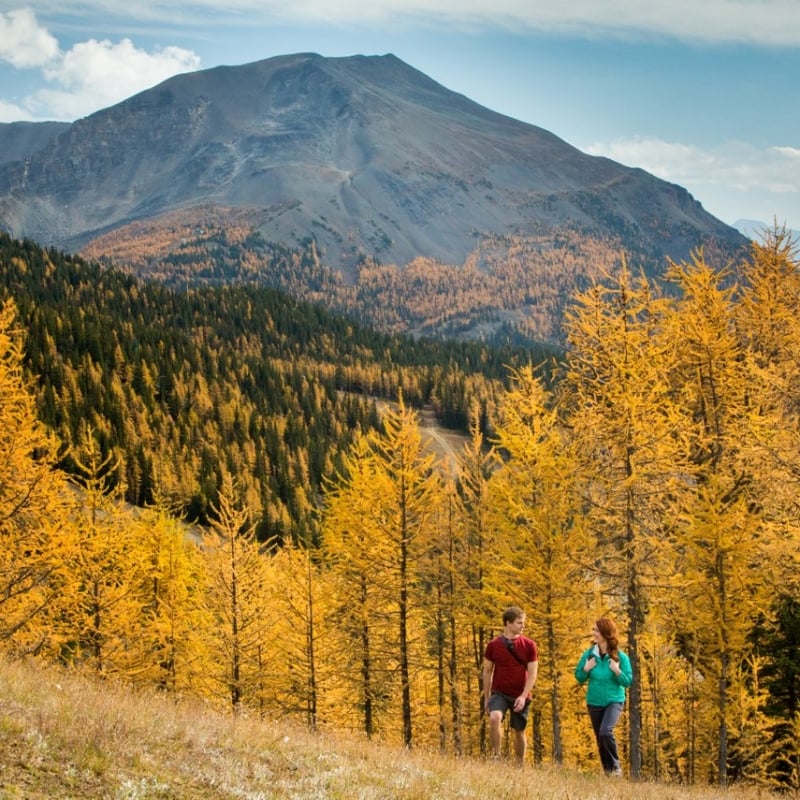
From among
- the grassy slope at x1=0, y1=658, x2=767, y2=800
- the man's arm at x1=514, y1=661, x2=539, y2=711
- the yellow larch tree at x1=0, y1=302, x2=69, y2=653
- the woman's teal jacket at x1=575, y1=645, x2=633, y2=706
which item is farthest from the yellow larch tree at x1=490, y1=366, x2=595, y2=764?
the yellow larch tree at x1=0, y1=302, x2=69, y2=653

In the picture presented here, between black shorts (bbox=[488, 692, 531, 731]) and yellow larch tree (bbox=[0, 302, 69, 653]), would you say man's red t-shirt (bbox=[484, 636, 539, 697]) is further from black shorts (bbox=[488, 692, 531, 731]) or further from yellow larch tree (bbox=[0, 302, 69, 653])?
yellow larch tree (bbox=[0, 302, 69, 653])

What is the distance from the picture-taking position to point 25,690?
825cm

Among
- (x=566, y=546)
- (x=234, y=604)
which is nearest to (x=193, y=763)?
(x=566, y=546)

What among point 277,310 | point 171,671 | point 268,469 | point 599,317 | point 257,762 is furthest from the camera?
point 277,310

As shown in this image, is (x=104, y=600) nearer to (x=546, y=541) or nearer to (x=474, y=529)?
(x=474, y=529)

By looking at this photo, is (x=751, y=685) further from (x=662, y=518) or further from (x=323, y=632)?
(x=323, y=632)

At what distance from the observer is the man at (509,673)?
33.2 feet

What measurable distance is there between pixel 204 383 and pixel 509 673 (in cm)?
10967

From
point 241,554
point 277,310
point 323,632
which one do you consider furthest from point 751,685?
point 277,310

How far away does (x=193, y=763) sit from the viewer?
7.29 m

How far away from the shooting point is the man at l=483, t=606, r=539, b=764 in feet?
33.2

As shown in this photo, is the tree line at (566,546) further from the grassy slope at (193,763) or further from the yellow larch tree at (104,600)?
the grassy slope at (193,763)

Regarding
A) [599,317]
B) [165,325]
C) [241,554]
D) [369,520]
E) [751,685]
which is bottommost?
[751,685]

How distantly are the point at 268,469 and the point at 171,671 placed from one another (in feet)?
224
